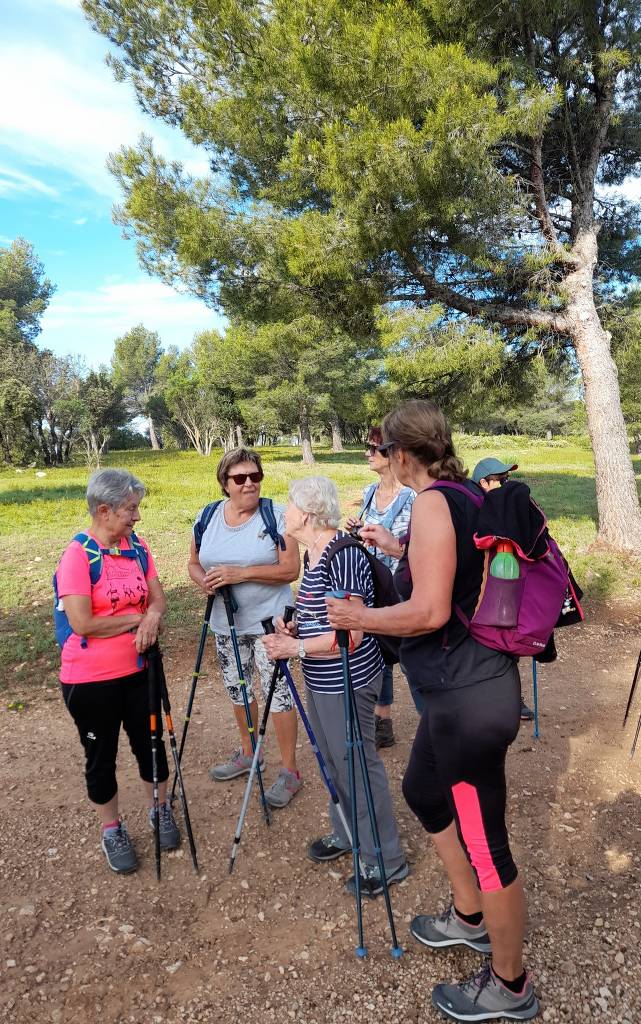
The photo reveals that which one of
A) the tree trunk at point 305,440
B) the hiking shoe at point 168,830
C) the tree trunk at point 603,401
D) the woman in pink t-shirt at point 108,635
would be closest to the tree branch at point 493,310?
the tree trunk at point 603,401

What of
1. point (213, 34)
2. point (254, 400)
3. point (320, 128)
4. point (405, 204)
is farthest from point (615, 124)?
point (254, 400)

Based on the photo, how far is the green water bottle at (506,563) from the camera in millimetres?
1951

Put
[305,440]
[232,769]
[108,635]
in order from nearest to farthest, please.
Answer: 1. [108,635]
2. [232,769]
3. [305,440]

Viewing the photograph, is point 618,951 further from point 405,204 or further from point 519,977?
point 405,204

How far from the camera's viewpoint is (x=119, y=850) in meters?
3.29

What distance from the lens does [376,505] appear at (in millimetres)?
4457

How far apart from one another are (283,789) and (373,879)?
3.17 ft

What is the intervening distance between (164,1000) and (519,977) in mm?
1453

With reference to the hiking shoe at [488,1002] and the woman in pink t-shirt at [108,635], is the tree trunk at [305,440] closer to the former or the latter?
the woman in pink t-shirt at [108,635]

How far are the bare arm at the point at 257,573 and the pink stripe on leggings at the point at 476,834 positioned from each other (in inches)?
69.0

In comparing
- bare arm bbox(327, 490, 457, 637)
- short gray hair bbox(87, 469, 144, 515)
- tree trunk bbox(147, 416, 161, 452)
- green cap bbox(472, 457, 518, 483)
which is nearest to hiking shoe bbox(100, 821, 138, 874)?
short gray hair bbox(87, 469, 144, 515)

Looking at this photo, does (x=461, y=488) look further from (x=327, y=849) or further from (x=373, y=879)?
(x=327, y=849)

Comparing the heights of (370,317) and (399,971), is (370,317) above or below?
above

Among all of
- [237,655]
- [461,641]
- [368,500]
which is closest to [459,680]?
[461,641]
